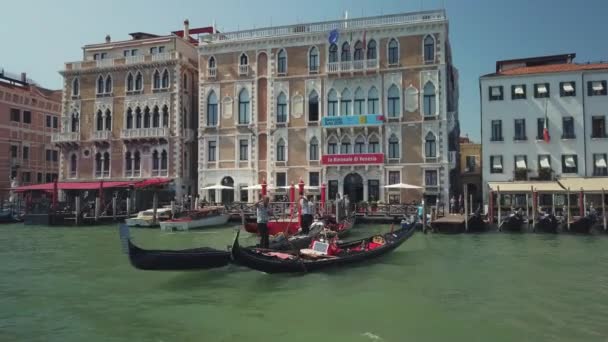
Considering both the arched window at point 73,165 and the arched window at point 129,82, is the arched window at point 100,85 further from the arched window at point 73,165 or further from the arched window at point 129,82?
the arched window at point 73,165

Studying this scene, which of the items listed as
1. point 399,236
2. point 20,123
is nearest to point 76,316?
point 399,236

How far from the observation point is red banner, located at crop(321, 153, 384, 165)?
80.5 feet

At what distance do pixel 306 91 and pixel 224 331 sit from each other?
792 inches

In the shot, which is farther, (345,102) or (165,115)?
(165,115)

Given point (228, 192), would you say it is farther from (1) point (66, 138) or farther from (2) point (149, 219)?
(1) point (66, 138)

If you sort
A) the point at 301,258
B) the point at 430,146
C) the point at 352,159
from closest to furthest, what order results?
the point at 301,258, the point at 430,146, the point at 352,159

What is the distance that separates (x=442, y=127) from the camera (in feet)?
78.4

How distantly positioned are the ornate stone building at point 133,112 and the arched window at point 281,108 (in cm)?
551

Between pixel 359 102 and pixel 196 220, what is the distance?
977 cm

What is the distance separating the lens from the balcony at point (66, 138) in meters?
29.3

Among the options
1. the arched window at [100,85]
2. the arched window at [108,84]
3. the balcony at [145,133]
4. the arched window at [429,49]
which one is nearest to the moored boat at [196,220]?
the balcony at [145,133]

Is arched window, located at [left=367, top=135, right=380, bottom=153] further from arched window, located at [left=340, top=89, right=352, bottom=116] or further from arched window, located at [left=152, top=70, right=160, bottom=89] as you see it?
arched window, located at [left=152, top=70, right=160, bottom=89]

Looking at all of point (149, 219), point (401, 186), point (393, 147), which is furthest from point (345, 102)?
point (149, 219)

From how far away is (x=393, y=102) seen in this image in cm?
2481
